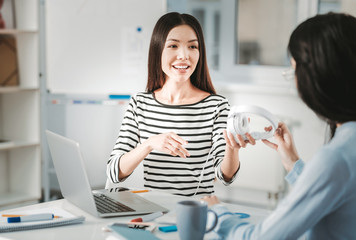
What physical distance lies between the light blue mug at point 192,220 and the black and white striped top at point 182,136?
815 mm

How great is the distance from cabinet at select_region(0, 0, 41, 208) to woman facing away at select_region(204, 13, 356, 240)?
2.72 meters

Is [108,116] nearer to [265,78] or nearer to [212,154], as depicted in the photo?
[265,78]

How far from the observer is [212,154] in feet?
6.57

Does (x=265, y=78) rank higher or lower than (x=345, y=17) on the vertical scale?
lower

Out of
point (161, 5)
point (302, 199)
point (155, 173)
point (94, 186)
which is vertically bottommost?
point (94, 186)

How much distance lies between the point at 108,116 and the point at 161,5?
898mm

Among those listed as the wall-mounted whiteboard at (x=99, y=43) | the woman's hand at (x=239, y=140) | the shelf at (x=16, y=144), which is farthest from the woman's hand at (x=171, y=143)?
the shelf at (x=16, y=144)

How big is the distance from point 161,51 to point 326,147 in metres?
1.18

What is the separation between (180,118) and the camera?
204 centimetres

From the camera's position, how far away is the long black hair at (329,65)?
973 millimetres

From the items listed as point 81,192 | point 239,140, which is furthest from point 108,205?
point 239,140

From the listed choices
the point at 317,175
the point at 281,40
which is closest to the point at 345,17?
the point at 317,175

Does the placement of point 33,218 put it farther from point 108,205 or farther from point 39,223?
point 108,205

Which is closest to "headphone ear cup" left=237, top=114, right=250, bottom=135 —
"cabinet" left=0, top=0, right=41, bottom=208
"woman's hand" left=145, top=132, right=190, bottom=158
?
"woman's hand" left=145, top=132, right=190, bottom=158
